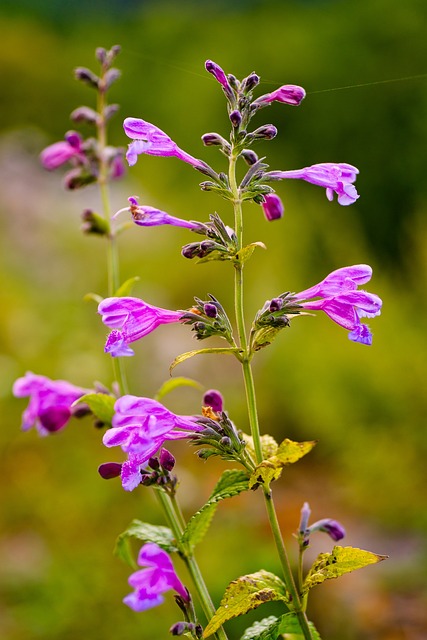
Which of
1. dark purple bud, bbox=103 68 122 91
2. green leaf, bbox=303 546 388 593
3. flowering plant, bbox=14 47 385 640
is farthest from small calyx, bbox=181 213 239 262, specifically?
dark purple bud, bbox=103 68 122 91

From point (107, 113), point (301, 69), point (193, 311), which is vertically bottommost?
point (193, 311)

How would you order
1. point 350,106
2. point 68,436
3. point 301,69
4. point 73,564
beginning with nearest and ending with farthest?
point 73,564
point 68,436
point 350,106
point 301,69

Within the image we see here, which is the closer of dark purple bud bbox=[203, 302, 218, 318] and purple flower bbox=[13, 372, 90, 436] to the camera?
dark purple bud bbox=[203, 302, 218, 318]

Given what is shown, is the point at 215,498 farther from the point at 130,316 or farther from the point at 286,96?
the point at 286,96

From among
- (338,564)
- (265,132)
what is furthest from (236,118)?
(338,564)

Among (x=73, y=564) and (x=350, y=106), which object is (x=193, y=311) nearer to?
(x=73, y=564)

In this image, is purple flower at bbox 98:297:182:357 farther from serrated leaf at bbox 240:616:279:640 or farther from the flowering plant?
serrated leaf at bbox 240:616:279:640

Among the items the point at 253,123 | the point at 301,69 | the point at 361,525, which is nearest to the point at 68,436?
the point at 361,525
